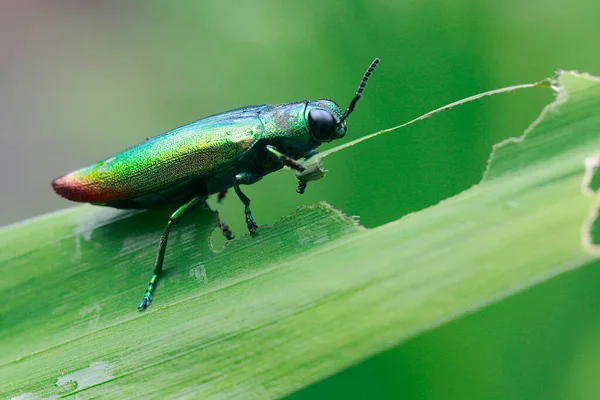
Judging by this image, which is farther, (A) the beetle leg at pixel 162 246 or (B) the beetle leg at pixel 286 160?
(B) the beetle leg at pixel 286 160

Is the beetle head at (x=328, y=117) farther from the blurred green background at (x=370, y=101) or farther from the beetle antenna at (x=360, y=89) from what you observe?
the blurred green background at (x=370, y=101)

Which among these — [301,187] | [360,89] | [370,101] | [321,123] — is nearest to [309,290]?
[301,187]

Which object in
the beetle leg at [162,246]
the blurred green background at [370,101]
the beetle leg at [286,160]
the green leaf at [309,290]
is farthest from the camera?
the beetle leg at [286,160]

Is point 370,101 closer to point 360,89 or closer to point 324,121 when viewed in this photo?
point 360,89

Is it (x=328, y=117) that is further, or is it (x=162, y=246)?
(x=328, y=117)

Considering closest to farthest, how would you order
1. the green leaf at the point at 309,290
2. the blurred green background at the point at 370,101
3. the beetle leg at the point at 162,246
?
the green leaf at the point at 309,290 → the blurred green background at the point at 370,101 → the beetle leg at the point at 162,246

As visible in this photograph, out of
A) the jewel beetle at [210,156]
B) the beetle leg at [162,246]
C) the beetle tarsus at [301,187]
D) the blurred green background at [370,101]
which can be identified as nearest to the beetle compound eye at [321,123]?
the jewel beetle at [210,156]

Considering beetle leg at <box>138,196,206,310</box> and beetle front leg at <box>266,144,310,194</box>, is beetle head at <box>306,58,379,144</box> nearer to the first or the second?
beetle front leg at <box>266,144,310,194</box>
